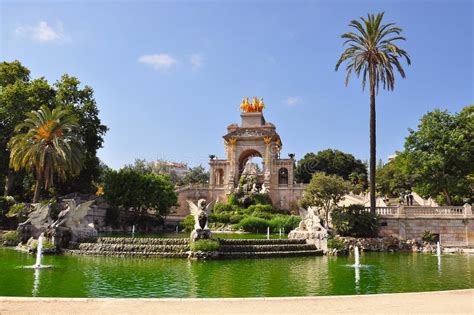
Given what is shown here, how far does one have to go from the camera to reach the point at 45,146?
109 feet

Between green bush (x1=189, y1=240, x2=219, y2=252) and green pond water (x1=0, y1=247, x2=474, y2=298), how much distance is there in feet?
3.34

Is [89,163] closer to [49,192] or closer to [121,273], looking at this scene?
[49,192]

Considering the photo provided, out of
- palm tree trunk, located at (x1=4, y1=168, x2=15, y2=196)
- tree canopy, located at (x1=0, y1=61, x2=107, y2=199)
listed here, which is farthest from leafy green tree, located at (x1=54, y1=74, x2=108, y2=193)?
palm tree trunk, located at (x1=4, y1=168, x2=15, y2=196)

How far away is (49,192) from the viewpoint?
43.3m

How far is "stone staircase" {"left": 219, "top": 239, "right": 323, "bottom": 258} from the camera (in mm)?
21078

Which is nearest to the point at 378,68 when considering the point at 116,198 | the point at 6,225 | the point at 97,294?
the point at 97,294

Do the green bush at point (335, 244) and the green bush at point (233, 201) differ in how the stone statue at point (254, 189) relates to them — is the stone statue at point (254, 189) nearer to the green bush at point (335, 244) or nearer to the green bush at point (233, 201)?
the green bush at point (233, 201)

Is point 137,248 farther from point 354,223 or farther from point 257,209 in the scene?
point 257,209

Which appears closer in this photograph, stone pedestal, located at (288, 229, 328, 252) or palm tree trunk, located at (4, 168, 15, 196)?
stone pedestal, located at (288, 229, 328, 252)

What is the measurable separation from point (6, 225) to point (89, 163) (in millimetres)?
13228

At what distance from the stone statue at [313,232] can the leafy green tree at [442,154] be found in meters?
10.1

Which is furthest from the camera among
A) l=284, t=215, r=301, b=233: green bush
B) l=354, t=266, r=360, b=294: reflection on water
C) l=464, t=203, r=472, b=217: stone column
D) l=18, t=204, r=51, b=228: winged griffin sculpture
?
l=284, t=215, r=301, b=233: green bush

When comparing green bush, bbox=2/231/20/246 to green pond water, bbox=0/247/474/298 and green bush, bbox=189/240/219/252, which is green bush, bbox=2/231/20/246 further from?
green bush, bbox=189/240/219/252

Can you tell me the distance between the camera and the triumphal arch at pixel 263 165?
64.6 meters
